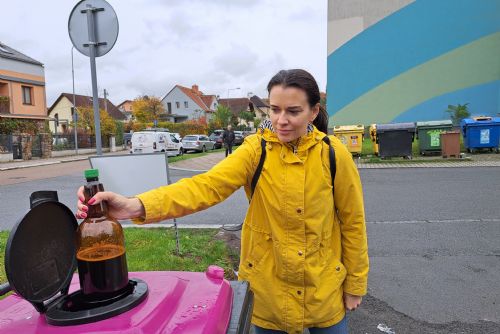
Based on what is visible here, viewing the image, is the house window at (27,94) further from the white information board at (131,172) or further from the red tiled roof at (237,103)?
the red tiled roof at (237,103)

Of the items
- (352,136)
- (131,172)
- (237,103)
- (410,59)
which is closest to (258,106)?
(237,103)

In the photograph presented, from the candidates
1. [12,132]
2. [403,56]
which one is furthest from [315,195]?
[12,132]

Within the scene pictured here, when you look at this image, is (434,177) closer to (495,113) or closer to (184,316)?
(184,316)

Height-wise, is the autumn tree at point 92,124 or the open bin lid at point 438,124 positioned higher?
the autumn tree at point 92,124

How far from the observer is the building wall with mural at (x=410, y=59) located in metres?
22.7

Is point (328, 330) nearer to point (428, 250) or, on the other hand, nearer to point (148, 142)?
point (428, 250)

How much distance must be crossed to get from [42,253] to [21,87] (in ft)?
116

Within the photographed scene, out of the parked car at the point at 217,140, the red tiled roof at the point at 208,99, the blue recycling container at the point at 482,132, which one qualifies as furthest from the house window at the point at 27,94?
the red tiled roof at the point at 208,99

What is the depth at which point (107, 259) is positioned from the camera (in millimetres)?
1299

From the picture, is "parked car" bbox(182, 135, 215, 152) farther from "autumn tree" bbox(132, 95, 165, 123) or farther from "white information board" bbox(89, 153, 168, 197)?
"autumn tree" bbox(132, 95, 165, 123)

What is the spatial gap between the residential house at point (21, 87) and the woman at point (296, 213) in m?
31.3

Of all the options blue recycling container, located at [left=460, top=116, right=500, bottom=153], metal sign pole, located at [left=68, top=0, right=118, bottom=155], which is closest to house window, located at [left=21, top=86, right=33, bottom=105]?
blue recycling container, located at [left=460, top=116, right=500, bottom=153]

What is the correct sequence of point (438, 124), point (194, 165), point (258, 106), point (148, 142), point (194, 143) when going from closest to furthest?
point (438, 124), point (194, 165), point (148, 142), point (194, 143), point (258, 106)

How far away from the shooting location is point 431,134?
627 inches
